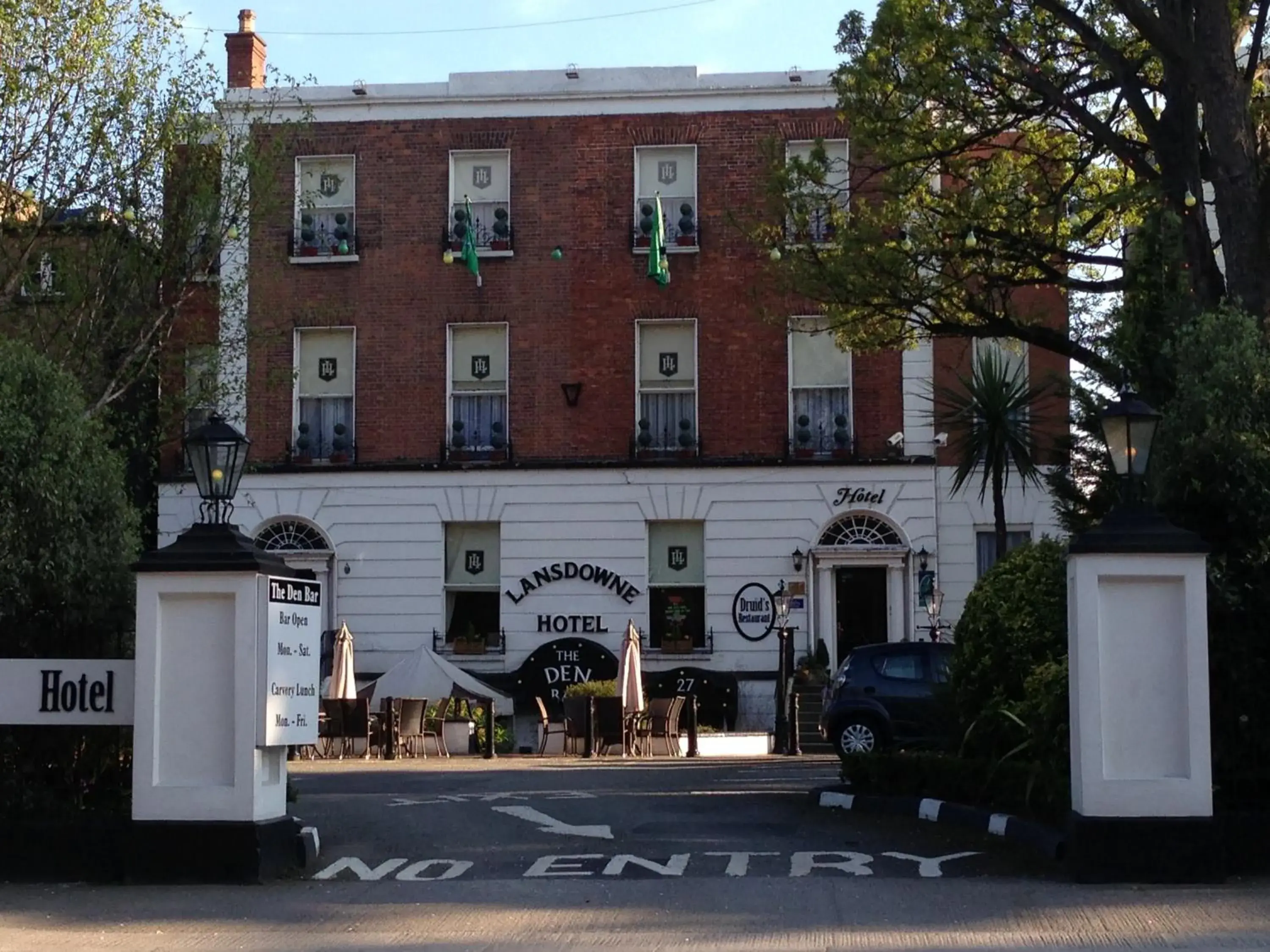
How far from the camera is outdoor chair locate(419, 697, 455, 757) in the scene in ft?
87.6

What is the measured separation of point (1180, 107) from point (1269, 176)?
1.72 m

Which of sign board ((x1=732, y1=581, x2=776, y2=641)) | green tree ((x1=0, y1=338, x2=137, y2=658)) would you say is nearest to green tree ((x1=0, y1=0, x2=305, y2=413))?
green tree ((x1=0, y1=338, x2=137, y2=658))

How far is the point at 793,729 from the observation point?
26938mm

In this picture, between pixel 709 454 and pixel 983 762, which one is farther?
pixel 709 454

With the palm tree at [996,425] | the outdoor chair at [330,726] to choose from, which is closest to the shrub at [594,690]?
the outdoor chair at [330,726]

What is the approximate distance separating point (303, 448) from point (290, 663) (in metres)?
21.3

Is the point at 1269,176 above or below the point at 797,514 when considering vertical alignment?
above

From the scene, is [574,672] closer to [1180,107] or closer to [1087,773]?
[1180,107]

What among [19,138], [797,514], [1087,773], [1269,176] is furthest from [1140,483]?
[797,514]

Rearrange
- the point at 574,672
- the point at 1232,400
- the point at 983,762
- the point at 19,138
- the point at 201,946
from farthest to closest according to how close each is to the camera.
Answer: the point at 574,672, the point at 19,138, the point at 983,762, the point at 1232,400, the point at 201,946

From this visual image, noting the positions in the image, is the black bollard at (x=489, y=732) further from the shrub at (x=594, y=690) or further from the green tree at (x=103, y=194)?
the green tree at (x=103, y=194)

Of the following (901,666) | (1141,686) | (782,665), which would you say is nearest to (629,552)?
(782,665)

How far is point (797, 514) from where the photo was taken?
31125 millimetres

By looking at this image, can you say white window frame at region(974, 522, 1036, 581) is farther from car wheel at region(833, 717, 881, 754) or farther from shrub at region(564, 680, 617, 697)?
car wheel at region(833, 717, 881, 754)
